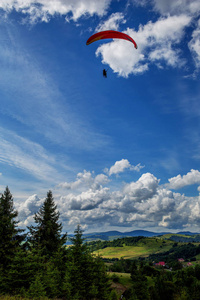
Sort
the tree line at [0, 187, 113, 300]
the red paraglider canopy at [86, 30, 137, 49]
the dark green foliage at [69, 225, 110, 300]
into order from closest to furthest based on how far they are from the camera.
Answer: the tree line at [0, 187, 113, 300] → the dark green foliage at [69, 225, 110, 300] → the red paraglider canopy at [86, 30, 137, 49]

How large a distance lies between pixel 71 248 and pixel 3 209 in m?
14.7

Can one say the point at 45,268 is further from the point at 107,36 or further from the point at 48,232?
the point at 107,36

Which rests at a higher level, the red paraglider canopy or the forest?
the red paraglider canopy

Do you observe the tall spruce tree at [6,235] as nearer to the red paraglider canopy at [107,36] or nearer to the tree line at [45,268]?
the tree line at [45,268]

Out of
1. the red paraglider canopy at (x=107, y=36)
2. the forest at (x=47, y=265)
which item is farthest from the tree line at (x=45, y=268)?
the red paraglider canopy at (x=107, y=36)

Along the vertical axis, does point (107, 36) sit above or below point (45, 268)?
above

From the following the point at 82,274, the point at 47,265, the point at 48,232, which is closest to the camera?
the point at 82,274

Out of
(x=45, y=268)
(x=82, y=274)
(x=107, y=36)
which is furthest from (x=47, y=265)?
(x=107, y=36)

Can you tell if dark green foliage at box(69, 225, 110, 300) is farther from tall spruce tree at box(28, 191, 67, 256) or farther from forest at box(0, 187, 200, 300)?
tall spruce tree at box(28, 191, 67, 256)

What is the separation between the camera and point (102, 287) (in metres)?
29.8

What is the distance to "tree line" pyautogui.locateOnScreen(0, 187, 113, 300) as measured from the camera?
66.6ft

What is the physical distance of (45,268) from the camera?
2948 centimetres

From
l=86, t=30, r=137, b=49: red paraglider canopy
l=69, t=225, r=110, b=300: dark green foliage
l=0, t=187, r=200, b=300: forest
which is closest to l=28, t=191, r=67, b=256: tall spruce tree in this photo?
l=0, t=187, r=200, b=300: forest

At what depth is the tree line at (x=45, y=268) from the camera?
20303 mm
